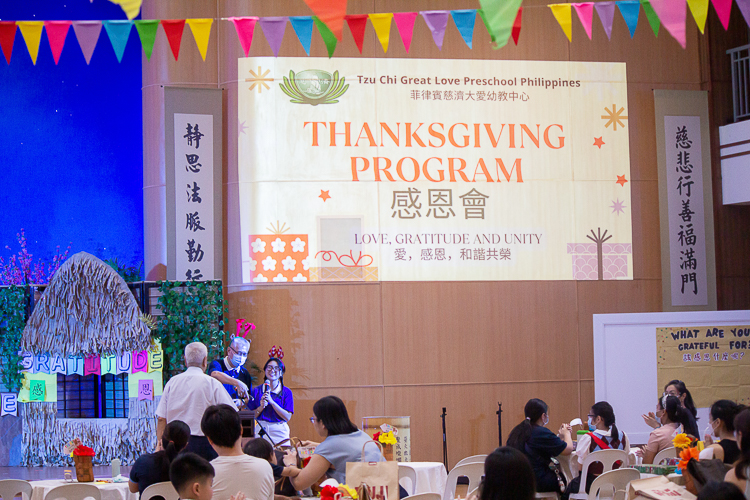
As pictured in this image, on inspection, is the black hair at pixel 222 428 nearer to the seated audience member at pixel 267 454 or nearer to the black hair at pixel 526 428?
the seated audience member at pixel 267 454

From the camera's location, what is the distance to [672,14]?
489 cm

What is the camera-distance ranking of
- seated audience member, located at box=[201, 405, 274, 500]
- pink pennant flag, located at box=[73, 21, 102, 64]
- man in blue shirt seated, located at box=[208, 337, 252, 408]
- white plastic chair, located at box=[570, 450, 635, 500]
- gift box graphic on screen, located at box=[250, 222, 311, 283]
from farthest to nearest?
gift box graphic on screen, located at box=[250, 222, 311, 283] < man in blue shirt seated, located at box=[208, 337, 252, 408] < pink pennant flag, located at box=[73, 21, 102, 64] < white plastic chair, located at box=[570, 450, 635, 500] < seated audience member, located at box=[201, 405, 274, 500]

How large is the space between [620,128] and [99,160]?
220 inches

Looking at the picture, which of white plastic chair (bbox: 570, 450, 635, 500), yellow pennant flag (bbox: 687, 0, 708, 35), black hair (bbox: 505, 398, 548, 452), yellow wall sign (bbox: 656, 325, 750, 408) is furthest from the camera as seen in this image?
yellow wall sign (bbox: 656, 325, 750, 408)

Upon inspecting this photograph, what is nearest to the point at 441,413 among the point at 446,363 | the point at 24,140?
the point at 446,363

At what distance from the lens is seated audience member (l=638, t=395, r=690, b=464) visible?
4.98m

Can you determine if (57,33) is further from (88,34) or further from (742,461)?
(742,461)

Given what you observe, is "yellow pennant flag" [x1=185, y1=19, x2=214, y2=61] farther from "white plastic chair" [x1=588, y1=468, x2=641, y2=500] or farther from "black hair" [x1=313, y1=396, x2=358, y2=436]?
"white plastic chair" [x1=588, y1=468, x2=641, y2=500]

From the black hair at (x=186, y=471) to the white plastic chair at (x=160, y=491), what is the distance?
2.58ft

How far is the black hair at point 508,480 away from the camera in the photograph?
2.57 metres

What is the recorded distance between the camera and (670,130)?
784 cm

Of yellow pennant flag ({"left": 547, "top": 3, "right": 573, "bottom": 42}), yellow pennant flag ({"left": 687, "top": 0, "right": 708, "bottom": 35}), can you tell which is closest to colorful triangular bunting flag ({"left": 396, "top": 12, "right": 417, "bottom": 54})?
yellow pennant flag ({"left": 547, "top": 3, "right": 573, "bottom": 42})

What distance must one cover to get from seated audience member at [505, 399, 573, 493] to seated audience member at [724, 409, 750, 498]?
125 cm

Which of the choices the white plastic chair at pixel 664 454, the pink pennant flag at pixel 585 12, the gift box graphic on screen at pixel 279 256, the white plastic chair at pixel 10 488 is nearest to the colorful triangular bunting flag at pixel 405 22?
the pink pennant flag at pixel 585 12
